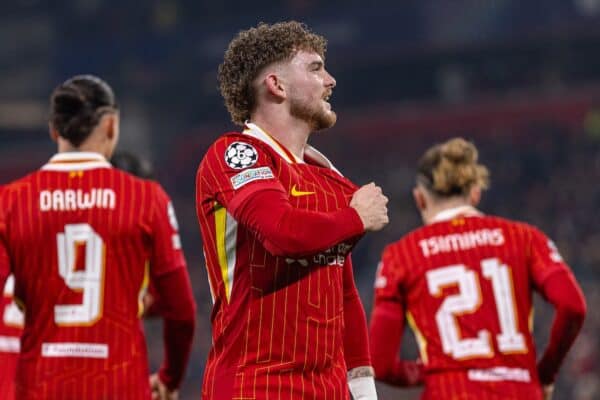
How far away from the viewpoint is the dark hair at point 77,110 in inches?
181

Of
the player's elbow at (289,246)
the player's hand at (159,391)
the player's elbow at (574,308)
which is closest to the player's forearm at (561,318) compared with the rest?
the player's elbow at (574,308)

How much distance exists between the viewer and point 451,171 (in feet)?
17.5

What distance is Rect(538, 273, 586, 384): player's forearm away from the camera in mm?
5059

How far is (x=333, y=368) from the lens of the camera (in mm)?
3330

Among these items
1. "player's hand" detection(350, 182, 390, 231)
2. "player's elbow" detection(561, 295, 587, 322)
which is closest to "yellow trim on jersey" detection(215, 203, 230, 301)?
"player's hand" detection(350, 182, 390, 231)

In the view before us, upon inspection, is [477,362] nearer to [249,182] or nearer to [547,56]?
[249,182]

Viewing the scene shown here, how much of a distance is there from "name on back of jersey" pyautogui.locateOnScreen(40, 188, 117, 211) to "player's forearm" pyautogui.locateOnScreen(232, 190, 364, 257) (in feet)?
5.01

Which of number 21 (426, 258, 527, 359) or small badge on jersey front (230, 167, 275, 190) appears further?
number 21 (426, 258, 527, 359)

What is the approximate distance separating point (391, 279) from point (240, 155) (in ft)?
7.31

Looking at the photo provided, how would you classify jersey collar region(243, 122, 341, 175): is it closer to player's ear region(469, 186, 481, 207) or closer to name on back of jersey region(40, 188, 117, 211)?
name on back of jersey region(40, 188, 117, 211)

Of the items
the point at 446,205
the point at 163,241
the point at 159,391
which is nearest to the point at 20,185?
the point at 163,241

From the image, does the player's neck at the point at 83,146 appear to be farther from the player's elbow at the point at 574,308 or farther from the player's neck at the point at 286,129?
the player's elbow at the point at 574,308

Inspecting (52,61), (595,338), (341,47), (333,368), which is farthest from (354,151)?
(333,368)

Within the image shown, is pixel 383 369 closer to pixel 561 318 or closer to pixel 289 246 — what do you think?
pixel 561 318
